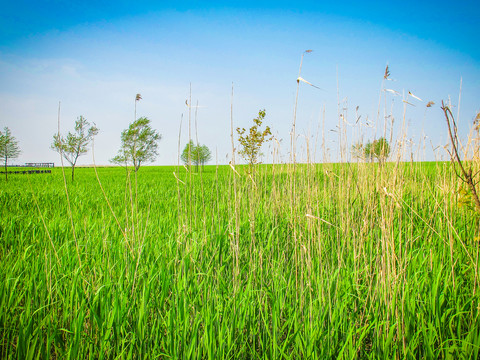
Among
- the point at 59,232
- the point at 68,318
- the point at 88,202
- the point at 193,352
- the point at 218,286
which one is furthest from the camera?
the point at 88,202

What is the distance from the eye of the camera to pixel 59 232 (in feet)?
9.42

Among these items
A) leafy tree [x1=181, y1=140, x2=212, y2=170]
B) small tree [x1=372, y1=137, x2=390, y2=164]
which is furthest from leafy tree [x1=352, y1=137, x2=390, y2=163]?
leafy tree [x1=181, y1=140, x2=212, y2=170]

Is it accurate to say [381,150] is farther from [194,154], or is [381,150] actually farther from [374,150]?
[194,154]

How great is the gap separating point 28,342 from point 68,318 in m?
0.24

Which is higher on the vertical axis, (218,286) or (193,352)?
(218,286)

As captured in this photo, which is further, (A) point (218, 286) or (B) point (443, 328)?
(A) point (218, 286)

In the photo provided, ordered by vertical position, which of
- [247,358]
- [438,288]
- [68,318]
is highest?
[438,288]

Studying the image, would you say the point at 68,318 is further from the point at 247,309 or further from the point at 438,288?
the point at 438,288

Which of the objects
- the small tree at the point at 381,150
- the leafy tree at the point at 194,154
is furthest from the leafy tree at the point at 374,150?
the leafy tree at the point at 194,154

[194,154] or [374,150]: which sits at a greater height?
[194,154]

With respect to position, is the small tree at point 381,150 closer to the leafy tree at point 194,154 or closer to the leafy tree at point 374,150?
the leafy tree at point 374,150

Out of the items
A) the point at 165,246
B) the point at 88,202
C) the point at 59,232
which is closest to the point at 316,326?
the point at 165,246

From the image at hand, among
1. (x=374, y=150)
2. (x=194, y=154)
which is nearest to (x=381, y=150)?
(x=374, y=150)

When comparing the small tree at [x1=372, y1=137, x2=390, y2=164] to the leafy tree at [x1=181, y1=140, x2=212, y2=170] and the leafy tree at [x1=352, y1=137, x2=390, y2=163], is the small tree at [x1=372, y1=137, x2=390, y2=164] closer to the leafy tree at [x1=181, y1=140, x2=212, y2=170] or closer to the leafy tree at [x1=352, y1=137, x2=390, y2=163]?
the leafy tree at [x1=352, y1=137, x2=390, y2=163]
